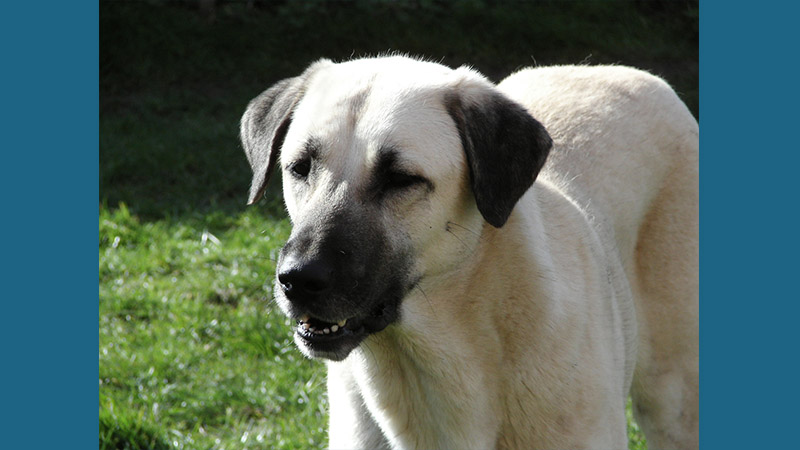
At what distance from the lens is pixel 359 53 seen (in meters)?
9.18

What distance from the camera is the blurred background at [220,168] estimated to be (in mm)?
4625

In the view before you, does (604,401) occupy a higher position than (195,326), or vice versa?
(604,401)

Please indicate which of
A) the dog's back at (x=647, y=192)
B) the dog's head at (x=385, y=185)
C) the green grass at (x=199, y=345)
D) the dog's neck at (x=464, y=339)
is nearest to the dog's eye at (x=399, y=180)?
the dog's head at (x=385, y=185)

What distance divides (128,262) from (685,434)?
3.48 metres

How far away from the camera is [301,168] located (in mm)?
2895

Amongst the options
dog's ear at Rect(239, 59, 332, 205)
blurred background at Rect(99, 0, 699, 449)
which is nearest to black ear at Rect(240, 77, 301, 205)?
dog's ear at Rect(239, 59, 332, 205)

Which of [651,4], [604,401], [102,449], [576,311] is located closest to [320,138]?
[576,311]

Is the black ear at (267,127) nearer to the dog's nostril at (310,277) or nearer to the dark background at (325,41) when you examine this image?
the dog's nostril at (310,277)

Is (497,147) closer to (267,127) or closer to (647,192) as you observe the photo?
(267,127)

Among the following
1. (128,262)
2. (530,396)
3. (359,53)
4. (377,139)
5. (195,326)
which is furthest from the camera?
(359,53)

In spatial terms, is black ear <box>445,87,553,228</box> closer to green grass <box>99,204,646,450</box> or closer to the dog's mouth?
the dog's mouth

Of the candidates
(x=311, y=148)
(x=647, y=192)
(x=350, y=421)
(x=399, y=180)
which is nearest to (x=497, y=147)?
(x=399, y=180)

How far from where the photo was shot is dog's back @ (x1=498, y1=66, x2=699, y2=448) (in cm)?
372

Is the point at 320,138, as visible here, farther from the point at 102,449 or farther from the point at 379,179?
the point at 102,449
